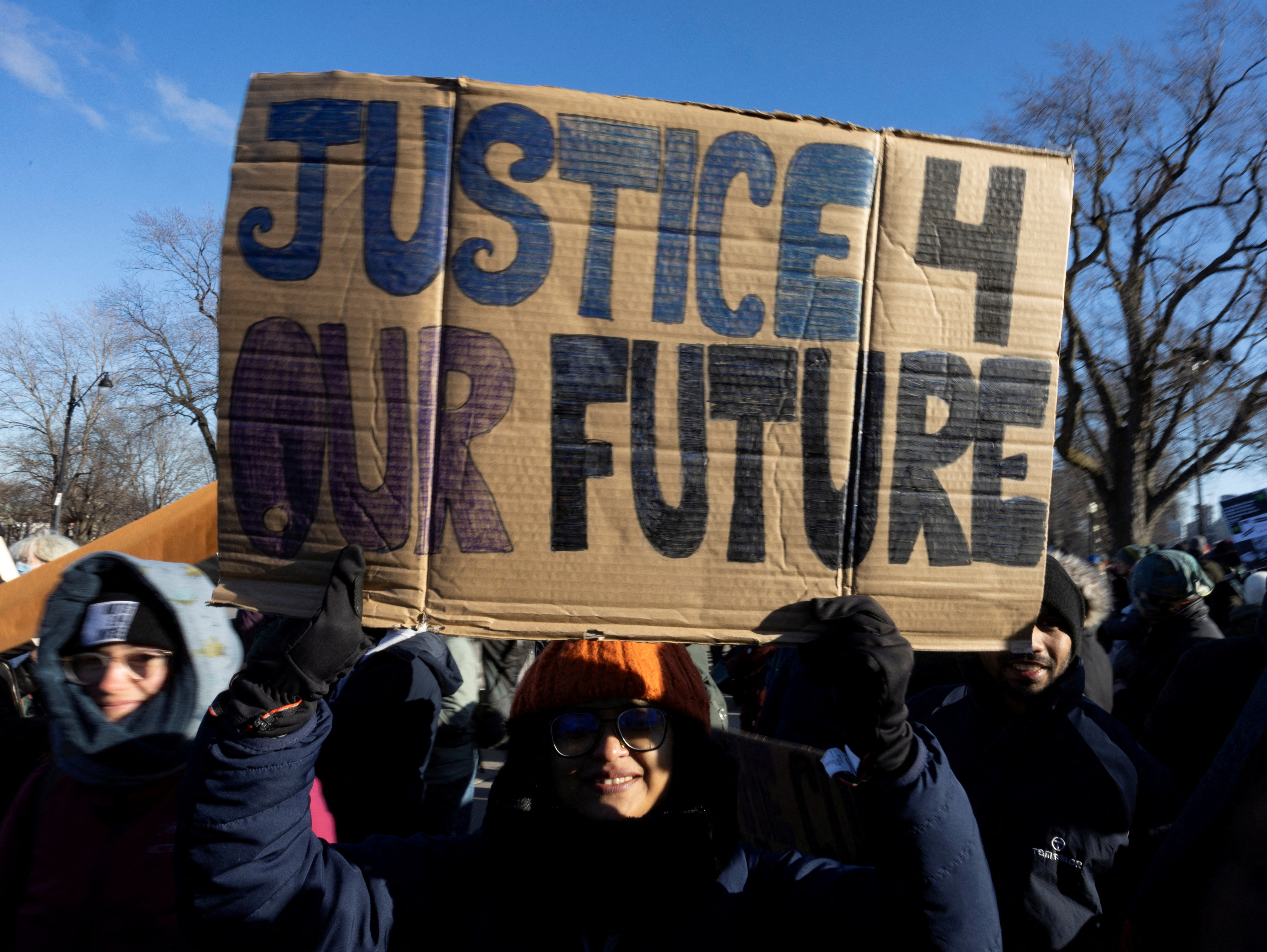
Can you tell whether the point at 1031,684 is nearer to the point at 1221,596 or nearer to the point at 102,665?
the point at 102,665

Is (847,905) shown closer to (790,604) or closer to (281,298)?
(790,604)

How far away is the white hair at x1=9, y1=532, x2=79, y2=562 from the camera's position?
202 inches

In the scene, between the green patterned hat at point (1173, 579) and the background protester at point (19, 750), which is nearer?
the background protester at point (19, 750)

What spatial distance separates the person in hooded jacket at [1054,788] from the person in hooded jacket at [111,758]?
6.18 ft

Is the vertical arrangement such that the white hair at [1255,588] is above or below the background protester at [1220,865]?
below

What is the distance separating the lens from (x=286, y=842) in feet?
4.64

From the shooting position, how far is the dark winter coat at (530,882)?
1352mm

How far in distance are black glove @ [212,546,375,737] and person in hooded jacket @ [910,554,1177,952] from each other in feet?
4.54

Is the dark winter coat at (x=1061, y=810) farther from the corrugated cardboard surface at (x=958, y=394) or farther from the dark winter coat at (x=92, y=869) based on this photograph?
the dark winter coat at (x=92, y=869)

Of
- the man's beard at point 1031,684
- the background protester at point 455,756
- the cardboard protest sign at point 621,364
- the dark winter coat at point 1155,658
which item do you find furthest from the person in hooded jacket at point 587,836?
the dark winter coat at point 1155,658

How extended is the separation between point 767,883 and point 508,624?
0.75m

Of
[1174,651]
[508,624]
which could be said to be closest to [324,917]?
[508,624]

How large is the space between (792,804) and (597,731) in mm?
977

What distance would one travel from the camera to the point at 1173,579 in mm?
4102
